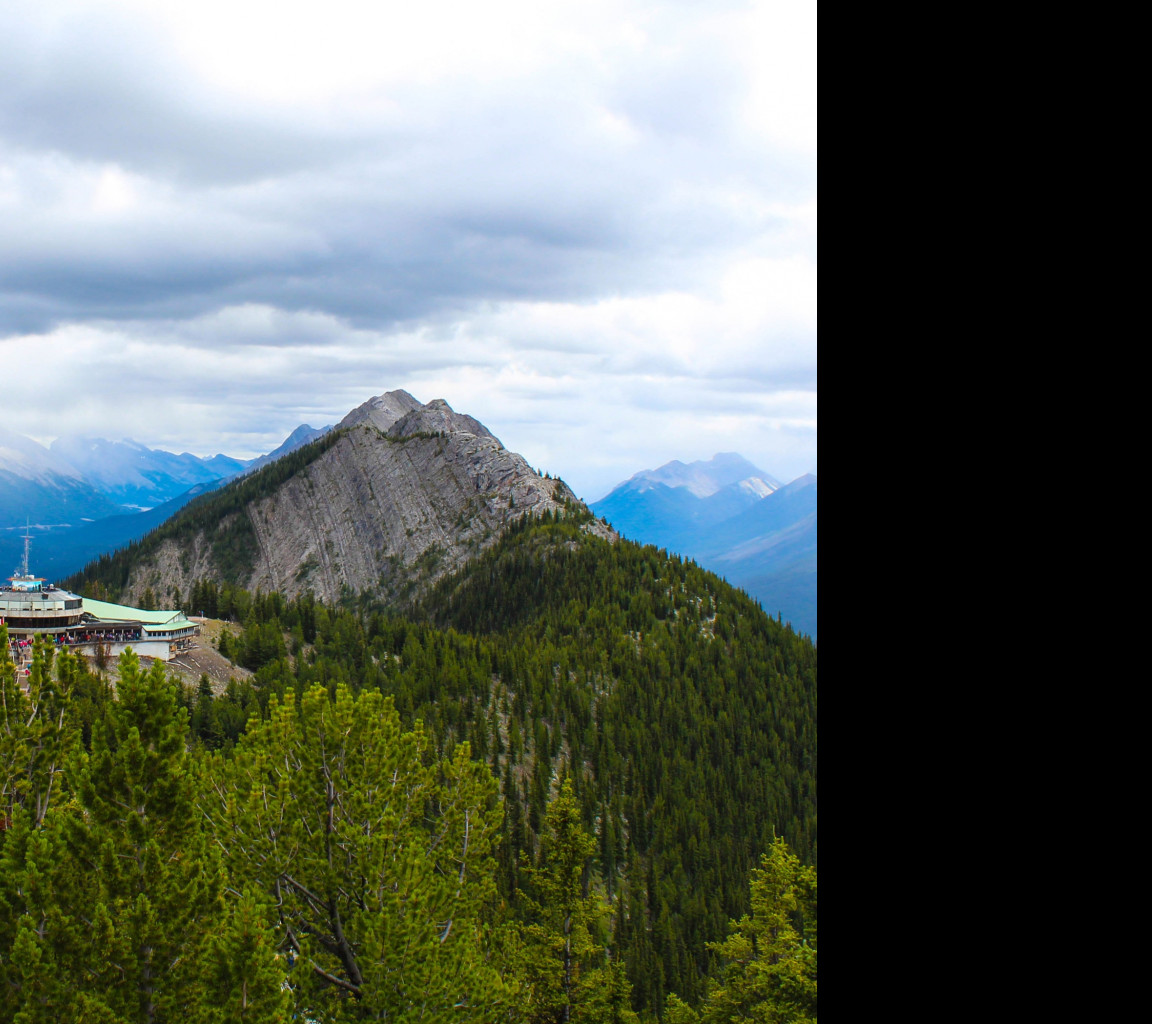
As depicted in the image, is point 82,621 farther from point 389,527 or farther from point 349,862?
point 389,527

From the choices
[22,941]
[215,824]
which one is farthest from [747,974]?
[22,941]

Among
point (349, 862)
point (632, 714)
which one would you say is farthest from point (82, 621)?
point (349, 862)

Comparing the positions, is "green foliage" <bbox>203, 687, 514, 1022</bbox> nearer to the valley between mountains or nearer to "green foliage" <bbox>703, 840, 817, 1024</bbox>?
the valley between mountains

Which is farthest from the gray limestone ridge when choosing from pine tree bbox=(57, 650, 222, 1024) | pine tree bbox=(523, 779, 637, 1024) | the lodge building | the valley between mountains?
pine tree bbox=(57, 650, 222, 1024)

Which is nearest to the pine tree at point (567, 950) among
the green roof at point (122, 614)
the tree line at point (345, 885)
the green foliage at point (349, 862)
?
the tree line at point (345, 885)

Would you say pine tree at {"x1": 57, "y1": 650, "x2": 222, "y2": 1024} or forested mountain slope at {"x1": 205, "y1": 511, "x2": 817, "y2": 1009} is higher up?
pine tree at {"x1": 57, "y1": 650, "x2": 222, "y2": 1024}

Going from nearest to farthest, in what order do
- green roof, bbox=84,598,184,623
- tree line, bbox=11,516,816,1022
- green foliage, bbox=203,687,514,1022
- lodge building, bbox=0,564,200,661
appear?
tree line, bbox=11,516,816,1022 < green foliage, bbox=203,687,514,1022 < lodge building, bbox=0,564,200,661 < green roof, bbox=84,598,184,623
